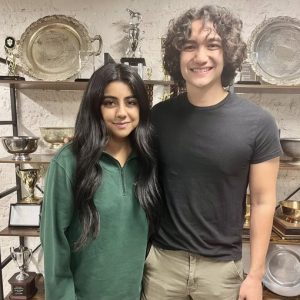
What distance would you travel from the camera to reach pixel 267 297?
62.4 inches

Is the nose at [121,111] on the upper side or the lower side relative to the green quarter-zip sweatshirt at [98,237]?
upper

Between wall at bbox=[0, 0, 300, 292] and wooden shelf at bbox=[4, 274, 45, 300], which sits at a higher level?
wall at bbox=[0, 0, 300, 292]

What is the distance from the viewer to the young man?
98cm

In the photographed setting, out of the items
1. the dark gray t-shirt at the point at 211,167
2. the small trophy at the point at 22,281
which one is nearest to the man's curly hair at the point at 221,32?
the dark gray t-shirt at the point at 211,167

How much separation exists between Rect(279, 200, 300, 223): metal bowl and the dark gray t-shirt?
685 mm

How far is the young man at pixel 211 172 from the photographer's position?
3.21ft

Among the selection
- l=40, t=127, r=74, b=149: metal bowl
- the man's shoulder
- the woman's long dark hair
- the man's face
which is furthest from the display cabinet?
the woman's long dark hair

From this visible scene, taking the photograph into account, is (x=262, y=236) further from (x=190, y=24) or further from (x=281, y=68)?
(x=281, y=68)

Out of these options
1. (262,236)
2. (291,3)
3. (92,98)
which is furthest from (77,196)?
(291,3)

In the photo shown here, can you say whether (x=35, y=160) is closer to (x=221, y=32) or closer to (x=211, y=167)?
(x=211, y=167)

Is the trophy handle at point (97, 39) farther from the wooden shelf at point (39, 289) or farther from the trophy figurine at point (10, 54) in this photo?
the wooden shelf at point (39, 289)

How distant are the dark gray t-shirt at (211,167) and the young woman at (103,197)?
83 mm

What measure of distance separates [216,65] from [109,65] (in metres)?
0.36

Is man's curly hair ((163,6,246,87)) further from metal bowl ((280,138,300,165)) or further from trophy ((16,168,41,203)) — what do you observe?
trophy ((16,168,41,203))
